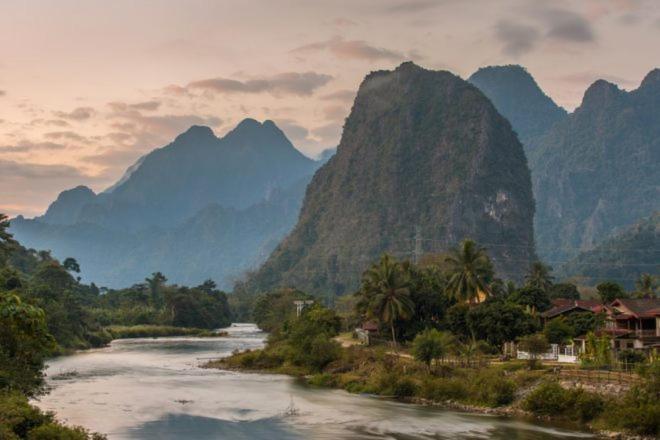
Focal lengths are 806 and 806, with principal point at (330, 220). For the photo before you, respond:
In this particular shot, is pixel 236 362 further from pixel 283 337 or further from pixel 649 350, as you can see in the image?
pixel 649 350

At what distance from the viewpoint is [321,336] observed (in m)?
84.1

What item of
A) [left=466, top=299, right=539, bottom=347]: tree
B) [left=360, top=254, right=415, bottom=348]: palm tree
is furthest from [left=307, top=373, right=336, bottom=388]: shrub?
[left=466, top=299, right=539, bottom=347]: tree

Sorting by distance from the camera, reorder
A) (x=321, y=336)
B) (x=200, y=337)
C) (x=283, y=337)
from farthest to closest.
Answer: (x=200, y=337) < (x=283, y=337) < (x=321, y=336)

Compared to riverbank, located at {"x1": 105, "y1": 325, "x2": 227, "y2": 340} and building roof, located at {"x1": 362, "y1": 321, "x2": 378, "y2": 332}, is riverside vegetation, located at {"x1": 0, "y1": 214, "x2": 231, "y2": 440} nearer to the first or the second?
riverbank, located at {"x1": 105, "y1": 325, "x2": 227, "y2": 340}

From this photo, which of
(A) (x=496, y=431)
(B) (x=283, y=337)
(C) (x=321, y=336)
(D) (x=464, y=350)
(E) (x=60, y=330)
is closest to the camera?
(A) (x=496, y=431)

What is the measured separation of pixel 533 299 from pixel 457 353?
16.0m

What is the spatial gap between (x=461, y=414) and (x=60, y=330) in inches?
2952

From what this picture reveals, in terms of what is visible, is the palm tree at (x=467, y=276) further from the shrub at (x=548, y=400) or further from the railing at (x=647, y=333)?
the shrub at (x=548, y=400)

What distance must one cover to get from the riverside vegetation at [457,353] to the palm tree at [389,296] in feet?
0.36

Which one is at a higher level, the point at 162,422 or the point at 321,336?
the point at 321,336

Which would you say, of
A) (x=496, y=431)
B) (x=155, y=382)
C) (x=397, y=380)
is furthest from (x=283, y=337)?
(x=496, y=431)

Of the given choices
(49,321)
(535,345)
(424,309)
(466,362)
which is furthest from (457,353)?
(49,321)

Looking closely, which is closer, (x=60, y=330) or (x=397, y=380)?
(x=397, y=380)

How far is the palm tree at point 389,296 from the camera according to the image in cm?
8712
